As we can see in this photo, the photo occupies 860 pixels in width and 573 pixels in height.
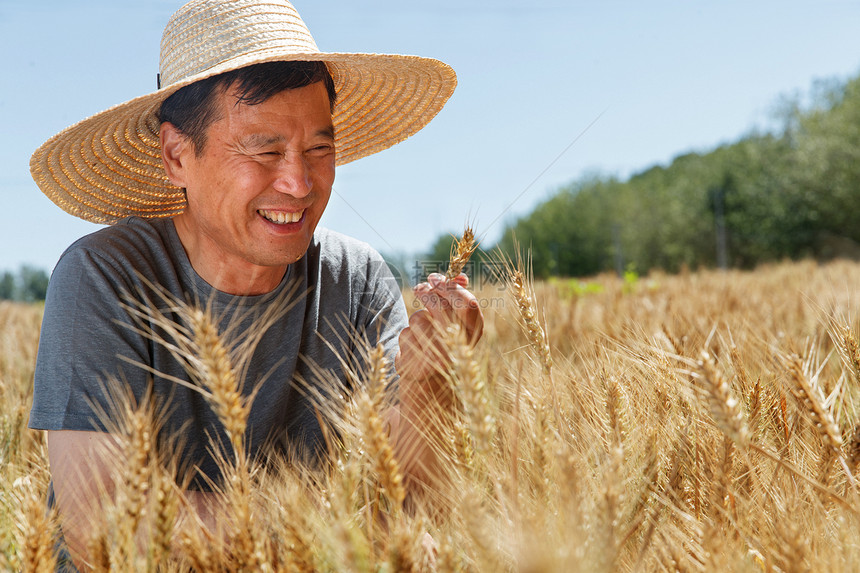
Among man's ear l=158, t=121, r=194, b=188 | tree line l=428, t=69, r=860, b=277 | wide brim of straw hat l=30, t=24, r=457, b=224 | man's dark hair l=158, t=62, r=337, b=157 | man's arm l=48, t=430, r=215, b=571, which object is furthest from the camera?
tree line l=428, t=69, r=860, b=277

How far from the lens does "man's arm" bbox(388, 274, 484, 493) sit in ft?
4.92

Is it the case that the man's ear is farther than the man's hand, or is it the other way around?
the man's ear

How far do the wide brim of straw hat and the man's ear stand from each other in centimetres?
10

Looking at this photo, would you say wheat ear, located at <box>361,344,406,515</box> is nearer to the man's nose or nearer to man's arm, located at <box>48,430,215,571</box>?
man's arm, located at <box>48,430,215,571</box>

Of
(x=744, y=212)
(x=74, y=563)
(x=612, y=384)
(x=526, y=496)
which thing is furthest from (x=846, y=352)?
(x=744, y=212)

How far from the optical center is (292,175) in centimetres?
167

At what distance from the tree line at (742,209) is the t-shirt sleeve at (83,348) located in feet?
51.4

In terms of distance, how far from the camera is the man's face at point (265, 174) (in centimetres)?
166

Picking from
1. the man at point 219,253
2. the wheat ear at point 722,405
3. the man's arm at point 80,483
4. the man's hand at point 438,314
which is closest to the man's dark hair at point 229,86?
the man at point 219,253

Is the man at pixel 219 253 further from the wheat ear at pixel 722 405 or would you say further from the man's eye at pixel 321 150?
the wheat ear at pixel 722 405

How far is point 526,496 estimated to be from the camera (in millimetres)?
1172

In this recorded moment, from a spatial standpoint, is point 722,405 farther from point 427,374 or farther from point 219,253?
point 219,253

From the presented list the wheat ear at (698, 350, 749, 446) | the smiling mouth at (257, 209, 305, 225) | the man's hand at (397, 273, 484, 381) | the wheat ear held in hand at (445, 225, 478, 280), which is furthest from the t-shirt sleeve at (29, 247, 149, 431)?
the wheat ear at (698, 350, 749, 446)

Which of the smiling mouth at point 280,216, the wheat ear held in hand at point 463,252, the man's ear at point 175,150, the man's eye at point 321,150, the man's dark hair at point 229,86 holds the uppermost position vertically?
the man's dark hair at point 229,86
